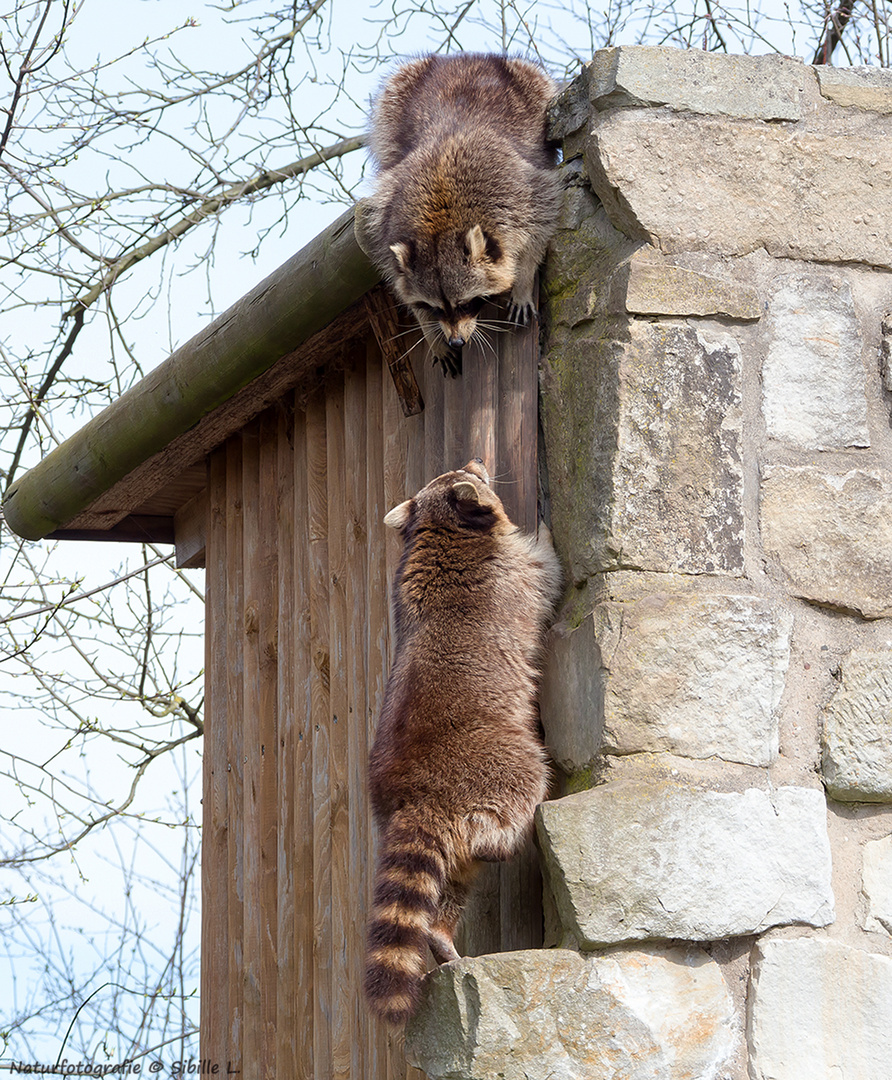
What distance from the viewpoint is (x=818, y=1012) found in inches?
116

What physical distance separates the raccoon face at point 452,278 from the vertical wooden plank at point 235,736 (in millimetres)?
1928

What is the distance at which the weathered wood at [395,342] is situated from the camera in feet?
12.6

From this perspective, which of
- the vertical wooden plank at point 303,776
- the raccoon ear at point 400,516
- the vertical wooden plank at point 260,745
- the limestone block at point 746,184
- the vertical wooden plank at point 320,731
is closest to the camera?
the limestone block at point 746,184

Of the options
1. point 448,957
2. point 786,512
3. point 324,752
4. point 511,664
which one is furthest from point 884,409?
point 324,752

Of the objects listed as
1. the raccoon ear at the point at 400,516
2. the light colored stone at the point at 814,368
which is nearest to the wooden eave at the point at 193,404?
the raccoon ear at the point at 400,516

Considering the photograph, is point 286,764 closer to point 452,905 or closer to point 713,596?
point 452,905

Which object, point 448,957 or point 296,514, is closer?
point 448,957

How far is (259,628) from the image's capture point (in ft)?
16.4

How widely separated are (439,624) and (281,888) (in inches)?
73.6

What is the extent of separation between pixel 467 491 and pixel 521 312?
1.68 feet

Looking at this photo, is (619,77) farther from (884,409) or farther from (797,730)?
(797,730)

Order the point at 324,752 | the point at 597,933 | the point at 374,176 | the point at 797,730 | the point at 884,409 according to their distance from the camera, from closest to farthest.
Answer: the point at 597,933 → the point at 797,730 → the point at 884,409 → the point at 374,176 → the point at 324,752

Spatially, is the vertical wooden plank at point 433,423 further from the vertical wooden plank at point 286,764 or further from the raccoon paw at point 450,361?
the vertical wooden plank at point 286,764

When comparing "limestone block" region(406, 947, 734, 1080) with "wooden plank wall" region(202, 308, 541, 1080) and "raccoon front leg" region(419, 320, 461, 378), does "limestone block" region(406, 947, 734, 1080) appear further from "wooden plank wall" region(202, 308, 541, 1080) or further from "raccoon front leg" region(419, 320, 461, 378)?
"raccoon front leg" region(419, 320, 461, 378)
